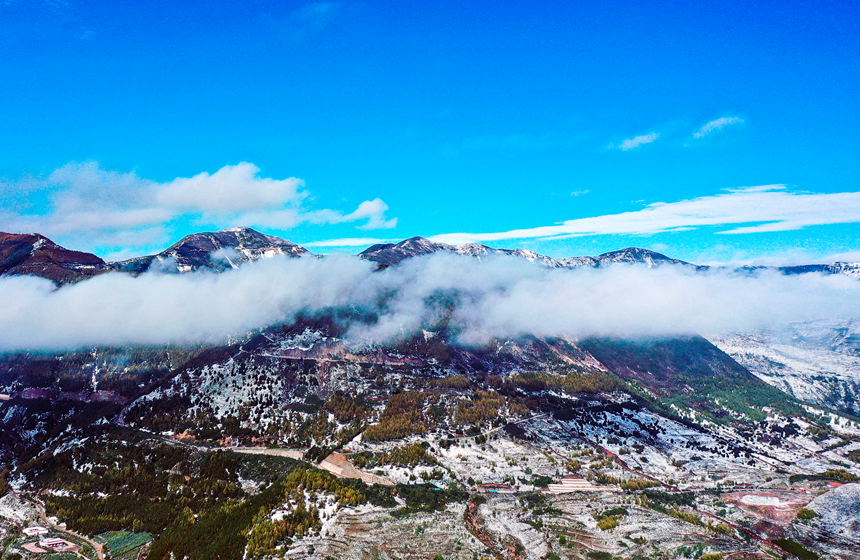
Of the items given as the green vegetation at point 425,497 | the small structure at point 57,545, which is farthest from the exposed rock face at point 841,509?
the small structure at point 57,545

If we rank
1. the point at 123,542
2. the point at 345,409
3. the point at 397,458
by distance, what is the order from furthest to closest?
the point at 345,409
the point at 397,458
the point at 123,542

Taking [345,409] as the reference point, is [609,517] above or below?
below

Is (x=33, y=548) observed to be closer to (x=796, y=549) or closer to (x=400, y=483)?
(x=400, y=483)

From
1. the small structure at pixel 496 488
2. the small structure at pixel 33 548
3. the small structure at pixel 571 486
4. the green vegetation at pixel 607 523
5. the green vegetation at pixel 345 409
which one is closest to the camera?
the green vegetation at pixel 607 523

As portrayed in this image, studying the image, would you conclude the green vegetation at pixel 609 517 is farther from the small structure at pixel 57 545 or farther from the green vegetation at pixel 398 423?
the small structure at pixel 57 545

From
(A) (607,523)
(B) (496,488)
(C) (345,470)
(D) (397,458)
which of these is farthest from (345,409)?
(A) (607,523)

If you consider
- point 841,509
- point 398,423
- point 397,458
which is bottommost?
point 841,509
